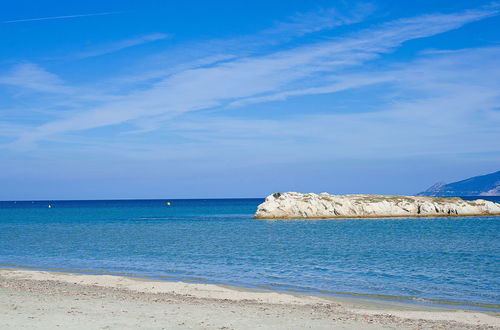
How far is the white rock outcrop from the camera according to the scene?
107m

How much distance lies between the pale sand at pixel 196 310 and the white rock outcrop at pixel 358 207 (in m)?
80.1

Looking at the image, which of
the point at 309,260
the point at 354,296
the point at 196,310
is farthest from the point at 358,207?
the point at 196,310

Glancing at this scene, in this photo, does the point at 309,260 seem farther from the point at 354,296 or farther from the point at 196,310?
the point at 196,310

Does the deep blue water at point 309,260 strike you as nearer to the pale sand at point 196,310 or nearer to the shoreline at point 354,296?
the shoreline at point 354,296

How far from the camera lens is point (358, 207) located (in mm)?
109188

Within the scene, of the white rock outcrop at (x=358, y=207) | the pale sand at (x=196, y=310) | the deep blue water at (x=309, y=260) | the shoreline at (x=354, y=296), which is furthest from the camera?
the white rock outcrop at (x=358, y=207)

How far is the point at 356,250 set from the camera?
46.1 meters

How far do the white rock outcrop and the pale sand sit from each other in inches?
3153

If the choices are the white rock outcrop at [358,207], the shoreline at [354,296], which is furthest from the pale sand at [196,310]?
the white rock outcrop at [358,207]

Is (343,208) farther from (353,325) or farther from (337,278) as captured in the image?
(353,325)

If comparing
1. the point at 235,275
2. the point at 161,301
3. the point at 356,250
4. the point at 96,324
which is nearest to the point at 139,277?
the point at 235,275

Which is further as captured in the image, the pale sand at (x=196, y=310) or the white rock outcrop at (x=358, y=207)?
the white rock outcrop at (x=358, y=207)

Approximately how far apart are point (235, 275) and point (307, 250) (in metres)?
15.6

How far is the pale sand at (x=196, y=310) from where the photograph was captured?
17.7 m
